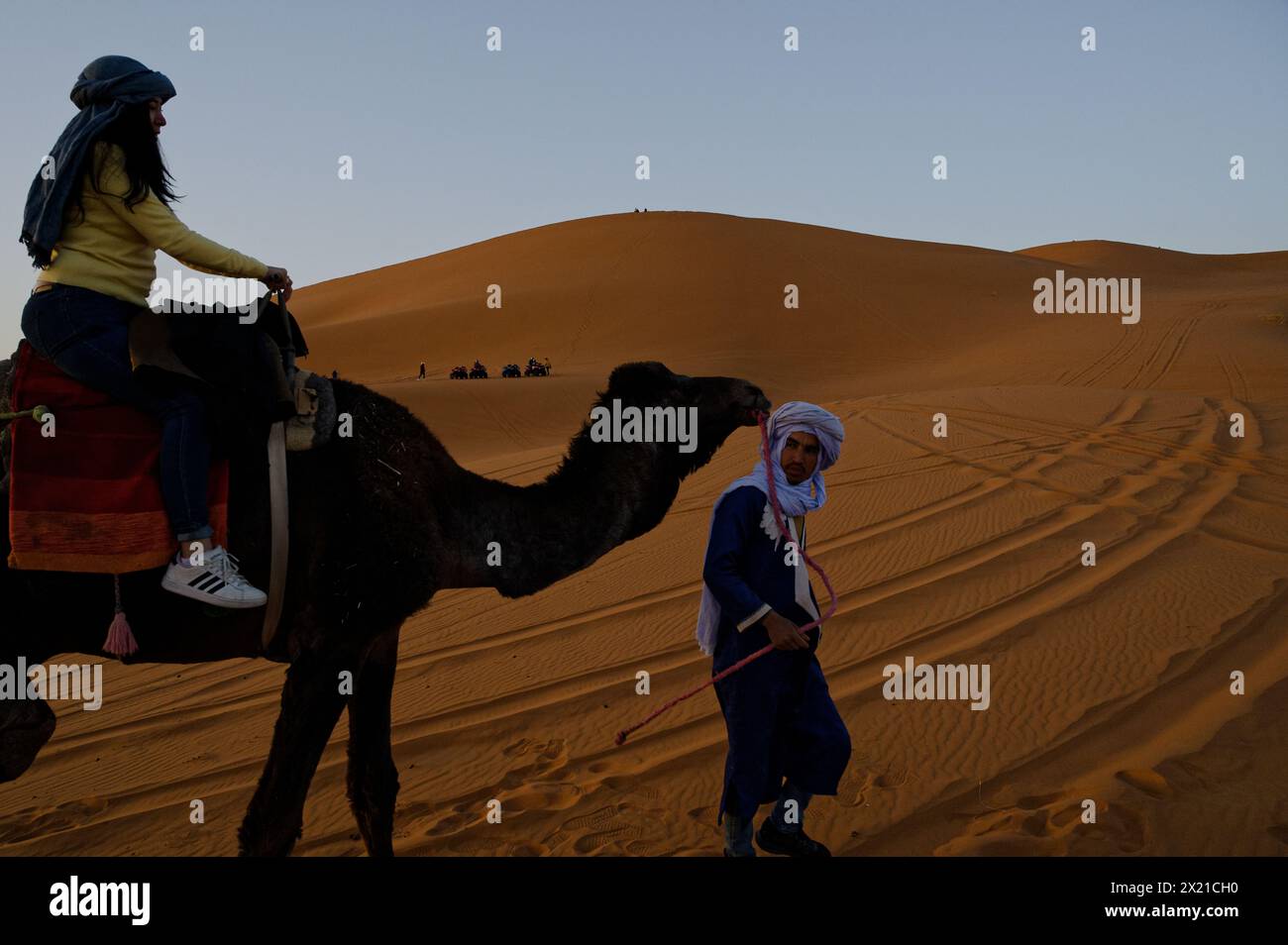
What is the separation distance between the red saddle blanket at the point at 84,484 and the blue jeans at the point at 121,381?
0.21ft

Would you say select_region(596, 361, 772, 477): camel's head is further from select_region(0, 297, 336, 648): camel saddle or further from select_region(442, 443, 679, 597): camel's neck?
select_region(0, 297, 336, 648): camel saddle

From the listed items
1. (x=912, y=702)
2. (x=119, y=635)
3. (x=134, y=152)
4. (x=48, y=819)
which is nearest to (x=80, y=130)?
(x=134, y=152)

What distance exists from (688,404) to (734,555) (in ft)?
2.53

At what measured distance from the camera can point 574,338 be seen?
45.8 metres

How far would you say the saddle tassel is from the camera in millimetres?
3645

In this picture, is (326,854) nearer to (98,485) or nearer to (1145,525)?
(98,485)

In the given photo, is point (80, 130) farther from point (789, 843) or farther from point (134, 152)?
point (789, 843)

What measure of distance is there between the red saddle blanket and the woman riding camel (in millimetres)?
71

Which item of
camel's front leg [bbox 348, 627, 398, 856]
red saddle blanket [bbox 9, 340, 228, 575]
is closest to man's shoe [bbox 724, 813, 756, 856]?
camel's front leg [bbox 348, 627, 398, 856]

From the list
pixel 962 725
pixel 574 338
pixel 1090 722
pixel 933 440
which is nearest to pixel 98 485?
pixel 962 725

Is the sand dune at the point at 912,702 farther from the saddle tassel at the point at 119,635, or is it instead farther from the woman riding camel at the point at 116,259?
the woman riding camel at the point at 116,259

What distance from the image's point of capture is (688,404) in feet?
14.7

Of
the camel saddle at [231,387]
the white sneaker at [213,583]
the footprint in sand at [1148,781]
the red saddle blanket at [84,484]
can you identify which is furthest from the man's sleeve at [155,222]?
the footprint in sand at [1148,781]

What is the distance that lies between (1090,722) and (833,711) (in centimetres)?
228
